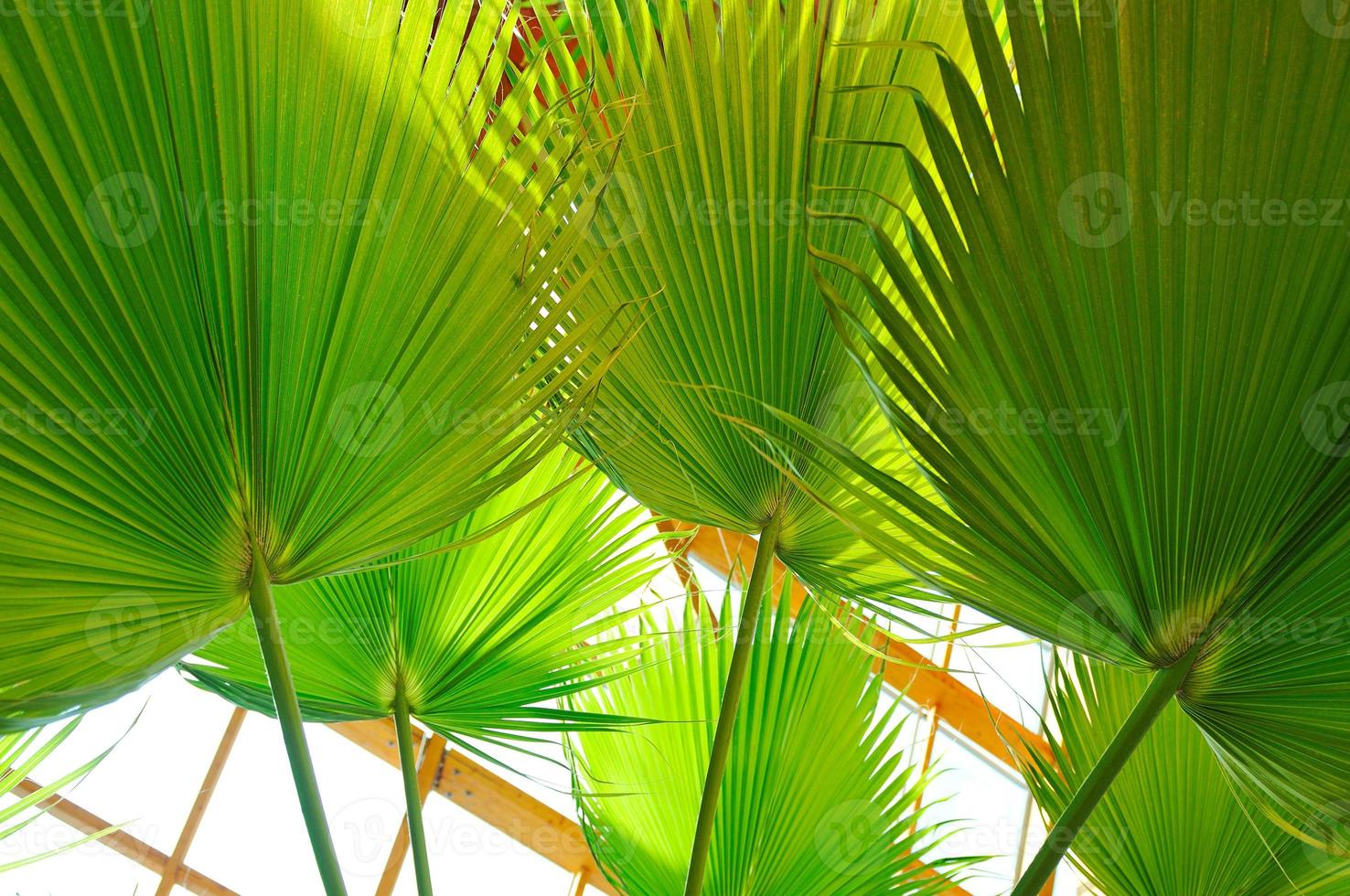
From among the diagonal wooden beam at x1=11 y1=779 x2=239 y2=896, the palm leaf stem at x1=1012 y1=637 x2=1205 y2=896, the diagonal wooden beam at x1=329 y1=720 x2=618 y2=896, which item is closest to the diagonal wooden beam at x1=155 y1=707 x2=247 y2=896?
the diagonal wooden beam at x1=11 y1=779 x2=239 y2=896

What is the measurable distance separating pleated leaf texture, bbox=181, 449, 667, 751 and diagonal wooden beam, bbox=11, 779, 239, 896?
3.97 meters

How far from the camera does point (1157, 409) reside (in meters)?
0.79

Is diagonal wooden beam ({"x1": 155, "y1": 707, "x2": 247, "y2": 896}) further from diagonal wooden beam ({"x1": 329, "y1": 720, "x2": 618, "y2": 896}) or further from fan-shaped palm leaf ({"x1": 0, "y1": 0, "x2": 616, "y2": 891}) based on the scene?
fan-shaped palm leaf ({"x1": 0, "y1": 0, "x2": 616, "y2": 891})

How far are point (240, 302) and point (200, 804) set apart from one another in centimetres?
521

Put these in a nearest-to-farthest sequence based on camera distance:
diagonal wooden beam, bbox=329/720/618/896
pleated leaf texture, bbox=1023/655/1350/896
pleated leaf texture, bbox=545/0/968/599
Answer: pleated leaf texture, bbox=545/0/968/599, pleated leaf texture, bbox=1023/655/1350/896, diagonal wooden beam, bbox=329/720/618/896

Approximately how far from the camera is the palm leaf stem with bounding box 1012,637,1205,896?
85cm

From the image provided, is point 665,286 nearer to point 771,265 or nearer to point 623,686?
point 771,265

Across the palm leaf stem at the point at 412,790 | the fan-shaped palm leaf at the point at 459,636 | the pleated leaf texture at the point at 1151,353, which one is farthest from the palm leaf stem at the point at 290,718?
the pleated leaf texture at the point at 1151,353

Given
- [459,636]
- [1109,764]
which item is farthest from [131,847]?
[1109,764]

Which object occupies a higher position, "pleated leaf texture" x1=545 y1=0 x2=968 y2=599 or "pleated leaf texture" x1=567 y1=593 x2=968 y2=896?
"pleated leaf texture" x1=545 y1=0 x2=968 y2=599

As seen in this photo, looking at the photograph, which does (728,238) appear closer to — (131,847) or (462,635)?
(462,635)

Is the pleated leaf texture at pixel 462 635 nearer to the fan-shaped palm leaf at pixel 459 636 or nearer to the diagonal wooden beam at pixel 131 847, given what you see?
the fan-shaped palm leaf at pixel 459 636

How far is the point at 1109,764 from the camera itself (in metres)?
0.91

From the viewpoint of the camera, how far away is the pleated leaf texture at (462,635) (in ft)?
4.70
